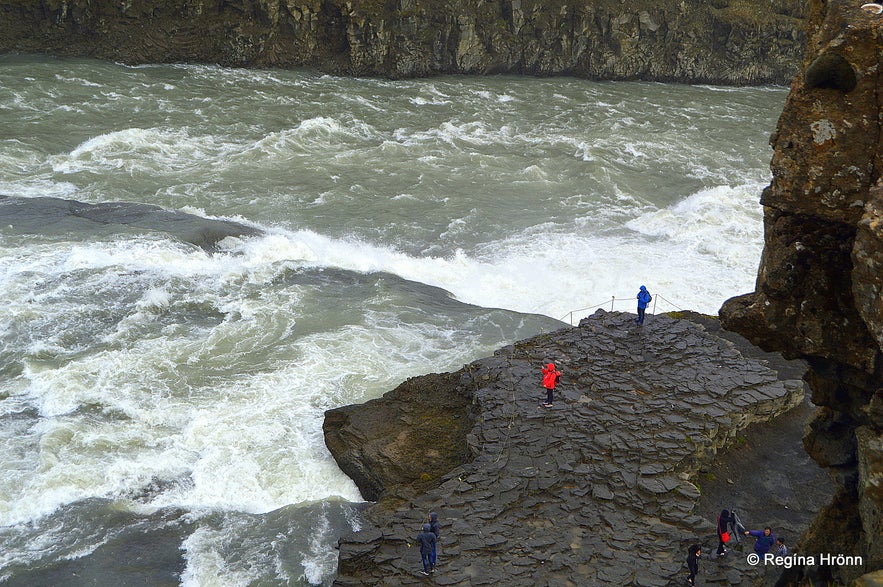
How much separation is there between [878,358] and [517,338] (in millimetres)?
13268

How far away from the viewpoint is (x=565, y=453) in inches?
658

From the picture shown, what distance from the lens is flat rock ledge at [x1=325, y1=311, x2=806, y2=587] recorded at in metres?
14.4

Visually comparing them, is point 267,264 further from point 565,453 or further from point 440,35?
point 440,35

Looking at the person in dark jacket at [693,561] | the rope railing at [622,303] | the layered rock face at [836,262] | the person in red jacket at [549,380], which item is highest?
the layered rock face at [836,262]

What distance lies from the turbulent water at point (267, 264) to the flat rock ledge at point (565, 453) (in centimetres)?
164

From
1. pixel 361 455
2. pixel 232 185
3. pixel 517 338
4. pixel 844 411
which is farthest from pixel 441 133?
pixel 844 411

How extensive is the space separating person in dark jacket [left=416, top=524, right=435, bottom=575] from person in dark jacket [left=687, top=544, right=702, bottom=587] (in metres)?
4.11

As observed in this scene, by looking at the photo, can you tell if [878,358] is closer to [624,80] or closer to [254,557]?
[254,557]

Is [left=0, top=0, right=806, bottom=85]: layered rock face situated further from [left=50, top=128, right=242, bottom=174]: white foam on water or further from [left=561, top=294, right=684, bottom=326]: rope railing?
[left=561, top=294, right=684, bottom=326]: rope railing

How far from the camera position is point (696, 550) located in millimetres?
13688

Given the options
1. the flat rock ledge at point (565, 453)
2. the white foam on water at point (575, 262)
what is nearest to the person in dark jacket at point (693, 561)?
the flat rock ledge at point (565, 453)

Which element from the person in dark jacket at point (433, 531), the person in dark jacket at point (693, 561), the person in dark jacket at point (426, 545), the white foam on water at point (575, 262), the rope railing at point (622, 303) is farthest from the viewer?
the white foam on water at point (575, 262)

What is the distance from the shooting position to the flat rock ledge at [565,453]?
14375 mm

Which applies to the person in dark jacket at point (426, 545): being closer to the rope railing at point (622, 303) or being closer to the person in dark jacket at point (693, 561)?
the person in dark jacket at point (693, 561)
